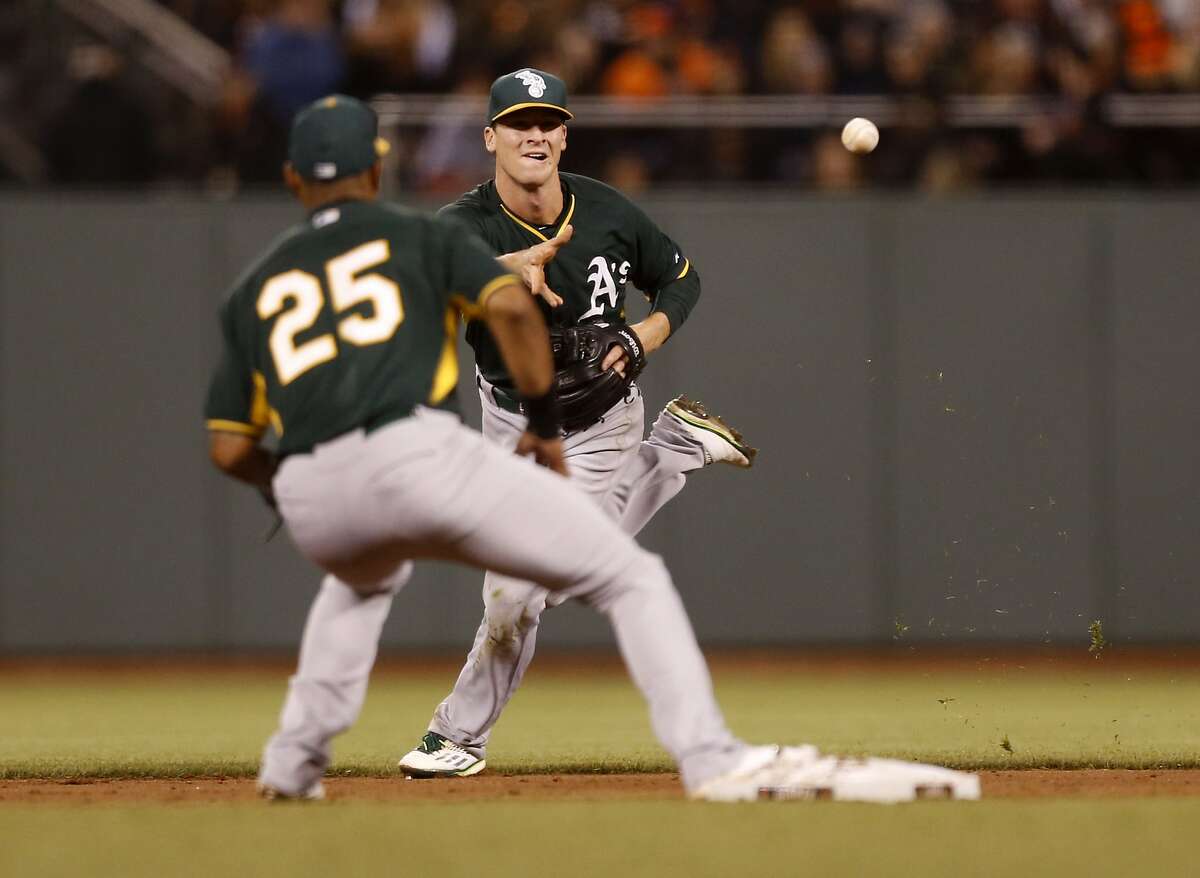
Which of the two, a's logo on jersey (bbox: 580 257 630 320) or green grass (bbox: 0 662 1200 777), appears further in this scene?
green grass (bbox: 0 662 1200 777)

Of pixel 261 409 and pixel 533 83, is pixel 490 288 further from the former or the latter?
pixel 533 83

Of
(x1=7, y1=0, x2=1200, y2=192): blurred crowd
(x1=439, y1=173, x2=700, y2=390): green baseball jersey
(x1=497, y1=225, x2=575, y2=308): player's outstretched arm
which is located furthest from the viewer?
(x1=7, y1=0, x2=1200, y2=192): blurred crowd

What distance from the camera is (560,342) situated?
6.12 m

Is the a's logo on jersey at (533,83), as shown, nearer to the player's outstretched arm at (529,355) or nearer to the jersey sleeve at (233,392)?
the player's outstretched arm at (529,355)

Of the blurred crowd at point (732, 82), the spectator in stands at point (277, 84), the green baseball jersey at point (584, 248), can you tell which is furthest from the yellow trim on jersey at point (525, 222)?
the spectator in stands at point (277, 84)

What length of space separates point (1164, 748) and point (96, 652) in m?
6.83

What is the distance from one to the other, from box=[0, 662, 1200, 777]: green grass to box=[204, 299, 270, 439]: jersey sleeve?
6.33ft

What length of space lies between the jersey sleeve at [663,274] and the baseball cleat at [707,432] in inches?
13.0

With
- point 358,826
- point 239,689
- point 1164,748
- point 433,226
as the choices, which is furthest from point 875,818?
point 239,689

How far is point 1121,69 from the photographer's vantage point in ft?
37.8

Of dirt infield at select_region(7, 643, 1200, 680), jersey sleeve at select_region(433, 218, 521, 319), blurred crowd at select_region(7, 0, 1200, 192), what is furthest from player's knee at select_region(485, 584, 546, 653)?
blurred crowd at select_region(7, 0, 1200, 192)

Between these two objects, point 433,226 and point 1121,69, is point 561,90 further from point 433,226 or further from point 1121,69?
point 1121,69

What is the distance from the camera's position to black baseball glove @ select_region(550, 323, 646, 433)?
6.12m

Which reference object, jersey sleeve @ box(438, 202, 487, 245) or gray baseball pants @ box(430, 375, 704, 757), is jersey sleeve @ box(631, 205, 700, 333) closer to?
gray baseball pants @ box(430, 375, 704, 757)
